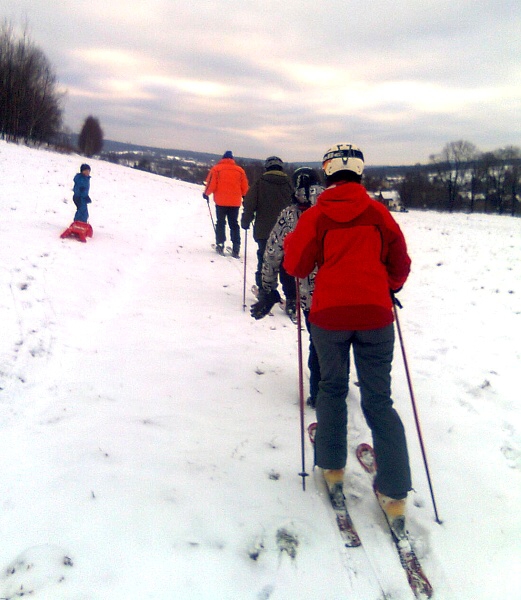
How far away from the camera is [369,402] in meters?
2.89

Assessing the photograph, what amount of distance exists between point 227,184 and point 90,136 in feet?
261

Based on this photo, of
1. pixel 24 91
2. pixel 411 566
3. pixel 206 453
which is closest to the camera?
pixel 411 566

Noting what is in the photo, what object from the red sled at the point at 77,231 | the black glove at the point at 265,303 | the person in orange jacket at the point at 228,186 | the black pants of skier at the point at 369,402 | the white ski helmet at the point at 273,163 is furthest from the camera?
the person in orange jacket at the point at 228,186

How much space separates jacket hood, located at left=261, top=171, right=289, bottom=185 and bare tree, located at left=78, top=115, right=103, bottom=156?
263 ft

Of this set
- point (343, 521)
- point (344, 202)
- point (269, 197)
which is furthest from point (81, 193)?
point (343, 521)

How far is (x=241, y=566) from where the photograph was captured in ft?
8.20

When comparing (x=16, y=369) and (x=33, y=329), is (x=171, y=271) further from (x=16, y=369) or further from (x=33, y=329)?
(x=16, y=369)

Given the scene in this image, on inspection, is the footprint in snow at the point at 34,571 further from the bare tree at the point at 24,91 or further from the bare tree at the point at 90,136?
the bare tree at the point at 90,136

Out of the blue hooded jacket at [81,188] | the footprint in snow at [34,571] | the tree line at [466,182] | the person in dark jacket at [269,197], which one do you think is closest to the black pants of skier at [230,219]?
the blue hooded jacket at [81,188]

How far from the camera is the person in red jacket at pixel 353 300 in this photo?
2.71m

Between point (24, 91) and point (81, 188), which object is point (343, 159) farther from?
point (24, 91)

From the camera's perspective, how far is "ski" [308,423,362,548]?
8.94 feet

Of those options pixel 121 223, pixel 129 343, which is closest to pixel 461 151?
pixel 121 223

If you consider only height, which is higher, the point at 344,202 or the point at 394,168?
the point at 394,168
